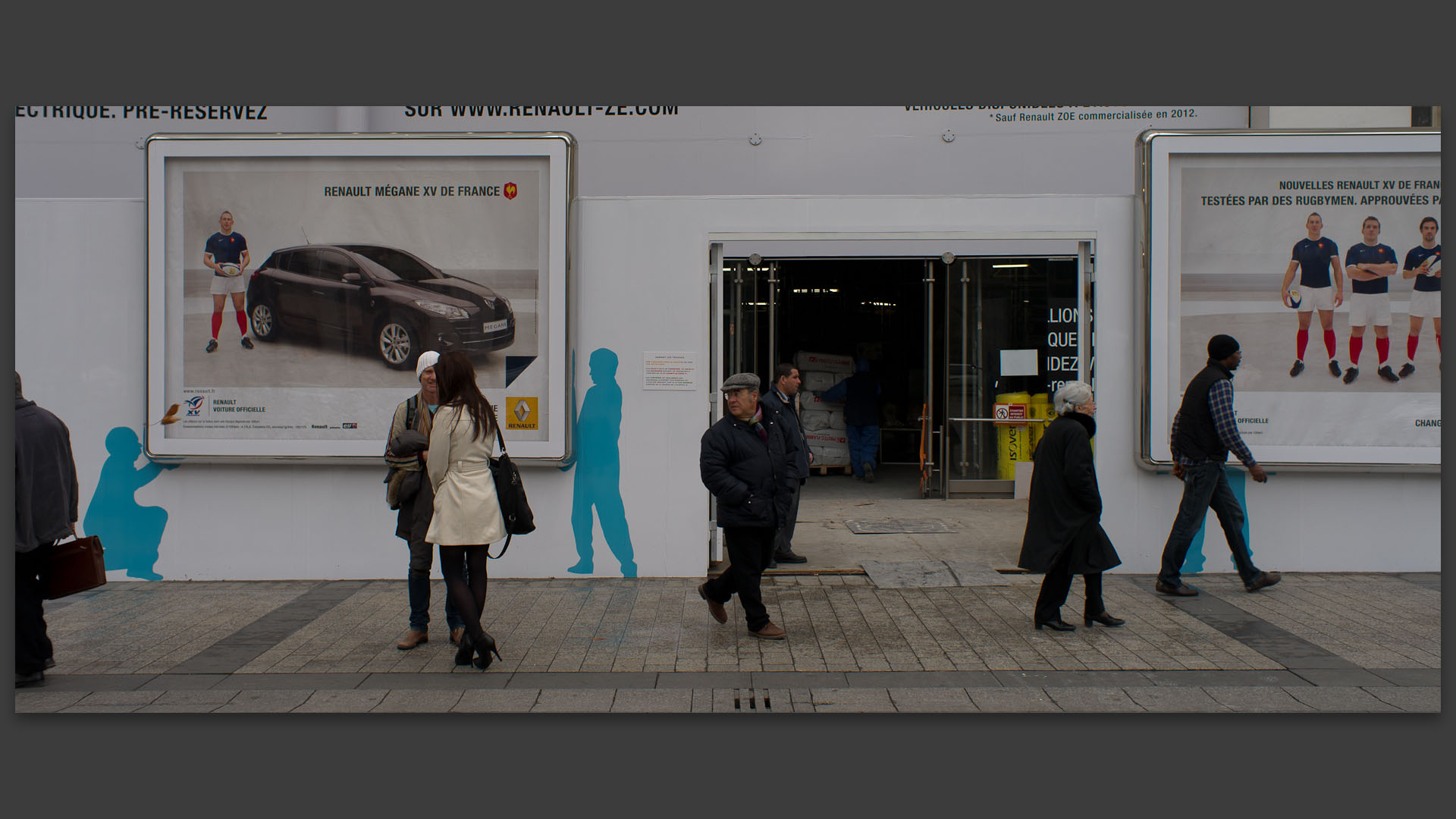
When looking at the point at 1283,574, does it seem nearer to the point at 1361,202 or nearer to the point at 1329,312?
the point at 1329,312

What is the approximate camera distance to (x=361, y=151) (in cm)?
786

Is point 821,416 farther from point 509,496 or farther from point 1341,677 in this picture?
point 1341,677

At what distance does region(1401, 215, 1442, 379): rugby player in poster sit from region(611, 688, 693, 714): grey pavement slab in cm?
630

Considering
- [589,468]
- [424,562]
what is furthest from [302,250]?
[424,562]

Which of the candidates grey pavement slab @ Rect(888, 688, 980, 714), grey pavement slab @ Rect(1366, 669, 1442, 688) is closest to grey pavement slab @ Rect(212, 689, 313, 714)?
grey pavement slab @ Rect(888, 688, 980, 714)

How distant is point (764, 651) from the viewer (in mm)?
5934

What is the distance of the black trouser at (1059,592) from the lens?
625 cm

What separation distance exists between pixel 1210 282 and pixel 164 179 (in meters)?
8.01

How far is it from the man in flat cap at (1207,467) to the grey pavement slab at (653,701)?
3.98 m

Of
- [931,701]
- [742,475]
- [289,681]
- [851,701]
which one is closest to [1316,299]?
[742,475]

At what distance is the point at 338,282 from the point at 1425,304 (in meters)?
8.23

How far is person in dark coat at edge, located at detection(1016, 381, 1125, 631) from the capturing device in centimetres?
608

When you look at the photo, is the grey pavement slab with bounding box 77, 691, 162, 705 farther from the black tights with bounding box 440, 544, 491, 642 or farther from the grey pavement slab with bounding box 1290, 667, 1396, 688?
the grey pavement slab with bounding box 1290, 667, 1396, 688

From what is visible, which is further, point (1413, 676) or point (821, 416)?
point (821, 416)
